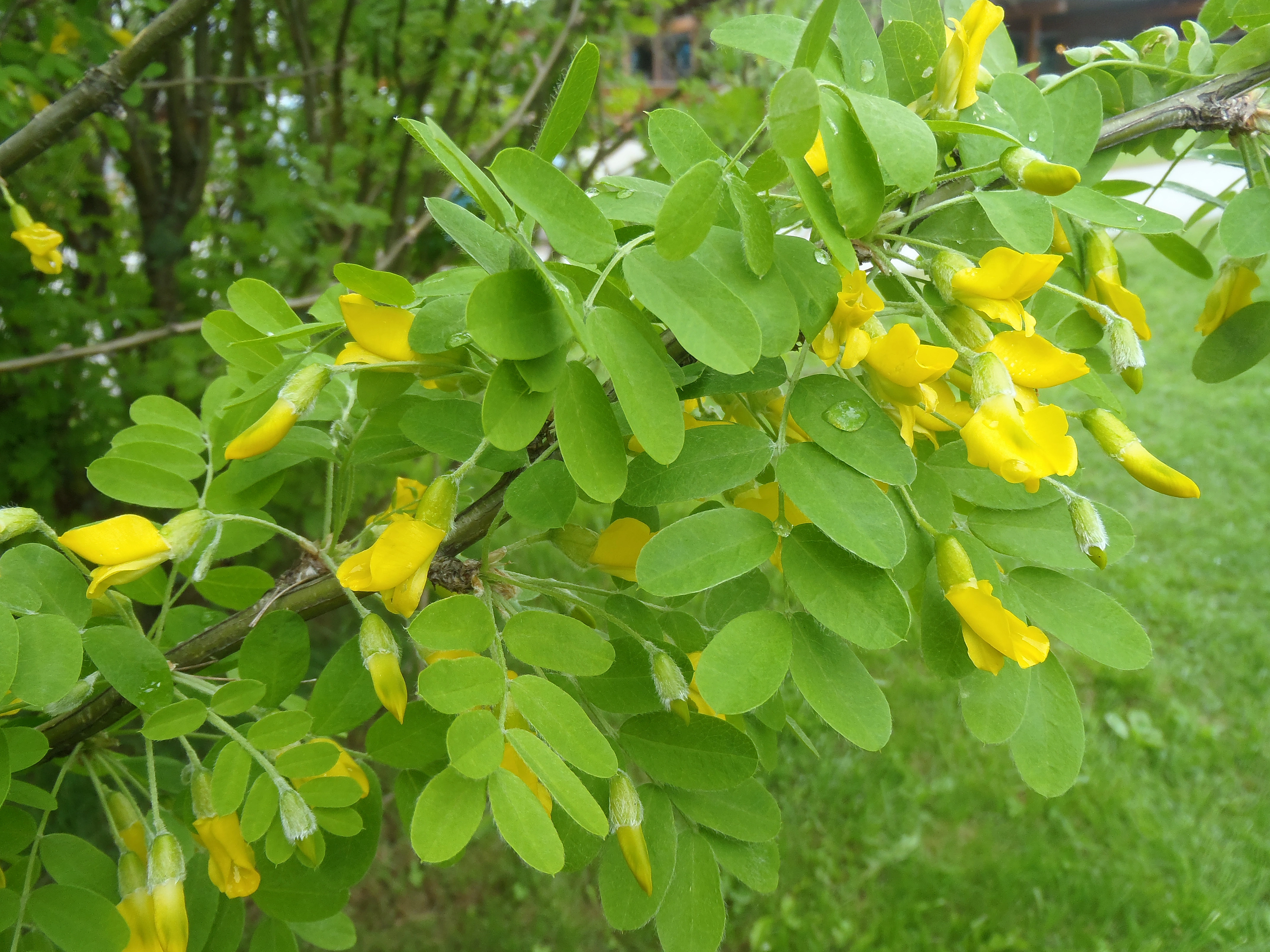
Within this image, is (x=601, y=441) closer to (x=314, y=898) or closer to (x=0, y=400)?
(x=314, y=898)

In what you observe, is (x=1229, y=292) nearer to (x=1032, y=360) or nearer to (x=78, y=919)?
(x=1032, y=360)

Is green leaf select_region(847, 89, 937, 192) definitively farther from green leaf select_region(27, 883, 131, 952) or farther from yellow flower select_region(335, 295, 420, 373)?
green leaf select_region(27, 883, 131, 952)

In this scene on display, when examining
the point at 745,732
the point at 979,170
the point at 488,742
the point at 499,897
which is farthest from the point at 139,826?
the point at 499,897

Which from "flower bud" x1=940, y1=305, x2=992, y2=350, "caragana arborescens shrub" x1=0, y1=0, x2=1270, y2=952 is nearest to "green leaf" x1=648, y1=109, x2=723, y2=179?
"caragana arborescens shrub" x1=0, y1=0, x2=1270, y2=952

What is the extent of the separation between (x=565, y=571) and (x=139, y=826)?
211 cm

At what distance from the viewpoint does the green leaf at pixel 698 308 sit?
54 centimetres

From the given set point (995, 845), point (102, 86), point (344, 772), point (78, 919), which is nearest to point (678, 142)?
point (344, 772)

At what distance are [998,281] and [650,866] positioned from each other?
0.52 m

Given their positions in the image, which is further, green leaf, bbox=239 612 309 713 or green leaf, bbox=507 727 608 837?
green leaf, bbox=239 612 309 713

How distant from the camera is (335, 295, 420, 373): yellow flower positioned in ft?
2.06

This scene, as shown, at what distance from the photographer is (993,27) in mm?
640

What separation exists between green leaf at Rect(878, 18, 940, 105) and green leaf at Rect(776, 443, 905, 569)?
30cm

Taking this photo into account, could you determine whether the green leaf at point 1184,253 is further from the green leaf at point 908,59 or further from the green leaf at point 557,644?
the green leaf at point 557,644

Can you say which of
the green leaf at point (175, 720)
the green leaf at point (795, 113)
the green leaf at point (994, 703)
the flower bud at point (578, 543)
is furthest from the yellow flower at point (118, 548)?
→ the green leaf at point (994, 703)
